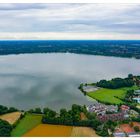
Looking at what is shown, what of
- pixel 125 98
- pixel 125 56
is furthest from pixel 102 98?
pixel 125 56

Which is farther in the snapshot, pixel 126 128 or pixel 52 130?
pixel 126 128

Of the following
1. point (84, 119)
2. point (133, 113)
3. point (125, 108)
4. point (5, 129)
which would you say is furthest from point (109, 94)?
point (5, 129)

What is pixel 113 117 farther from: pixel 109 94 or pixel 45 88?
pixel 45 88

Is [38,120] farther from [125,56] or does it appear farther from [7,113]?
[125,56]

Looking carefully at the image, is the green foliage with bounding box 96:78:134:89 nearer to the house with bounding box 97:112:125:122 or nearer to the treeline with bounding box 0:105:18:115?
the house with bounding box 97:112:125:122

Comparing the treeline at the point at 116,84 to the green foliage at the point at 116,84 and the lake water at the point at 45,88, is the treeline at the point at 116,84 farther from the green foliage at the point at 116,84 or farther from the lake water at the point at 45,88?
the lake water at the point at 45,88

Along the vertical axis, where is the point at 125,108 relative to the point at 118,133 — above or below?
below

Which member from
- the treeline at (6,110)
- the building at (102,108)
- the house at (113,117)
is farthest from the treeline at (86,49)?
the treeline at (6,110)
